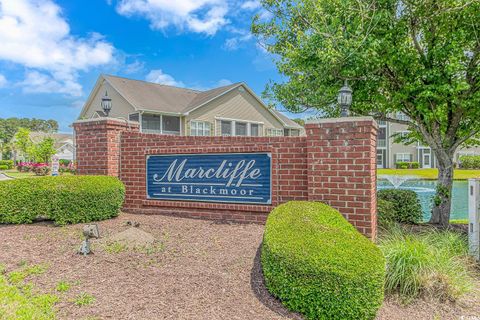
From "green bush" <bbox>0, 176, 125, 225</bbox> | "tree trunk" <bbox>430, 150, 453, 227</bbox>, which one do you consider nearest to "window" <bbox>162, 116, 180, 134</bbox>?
"green bush" <bbox>0, 176, 125, 225</bbox>

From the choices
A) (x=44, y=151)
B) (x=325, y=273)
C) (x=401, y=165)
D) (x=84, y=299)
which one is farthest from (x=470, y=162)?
(x=44, y=151)

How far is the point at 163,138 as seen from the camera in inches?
271

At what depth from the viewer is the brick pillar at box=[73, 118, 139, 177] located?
7168 millimetres

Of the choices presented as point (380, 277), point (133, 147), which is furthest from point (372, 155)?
point (133, 147)

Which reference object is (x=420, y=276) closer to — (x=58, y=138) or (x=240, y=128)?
(x=240, y=128)

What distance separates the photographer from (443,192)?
26.3 ft

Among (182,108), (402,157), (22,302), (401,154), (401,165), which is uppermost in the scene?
(182,108)

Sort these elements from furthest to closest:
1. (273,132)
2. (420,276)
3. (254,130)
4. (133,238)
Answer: (273,132) < (254,130) < (133,238) < (420,276)

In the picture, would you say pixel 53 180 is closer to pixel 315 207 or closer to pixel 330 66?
pixel 315 207

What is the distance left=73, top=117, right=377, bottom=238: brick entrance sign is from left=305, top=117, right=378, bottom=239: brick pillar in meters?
0.01

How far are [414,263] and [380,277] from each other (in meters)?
1.23

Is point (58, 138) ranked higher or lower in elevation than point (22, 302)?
higher

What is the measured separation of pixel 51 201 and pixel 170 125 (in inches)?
661

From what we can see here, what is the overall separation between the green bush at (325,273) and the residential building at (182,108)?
60.6 ft
